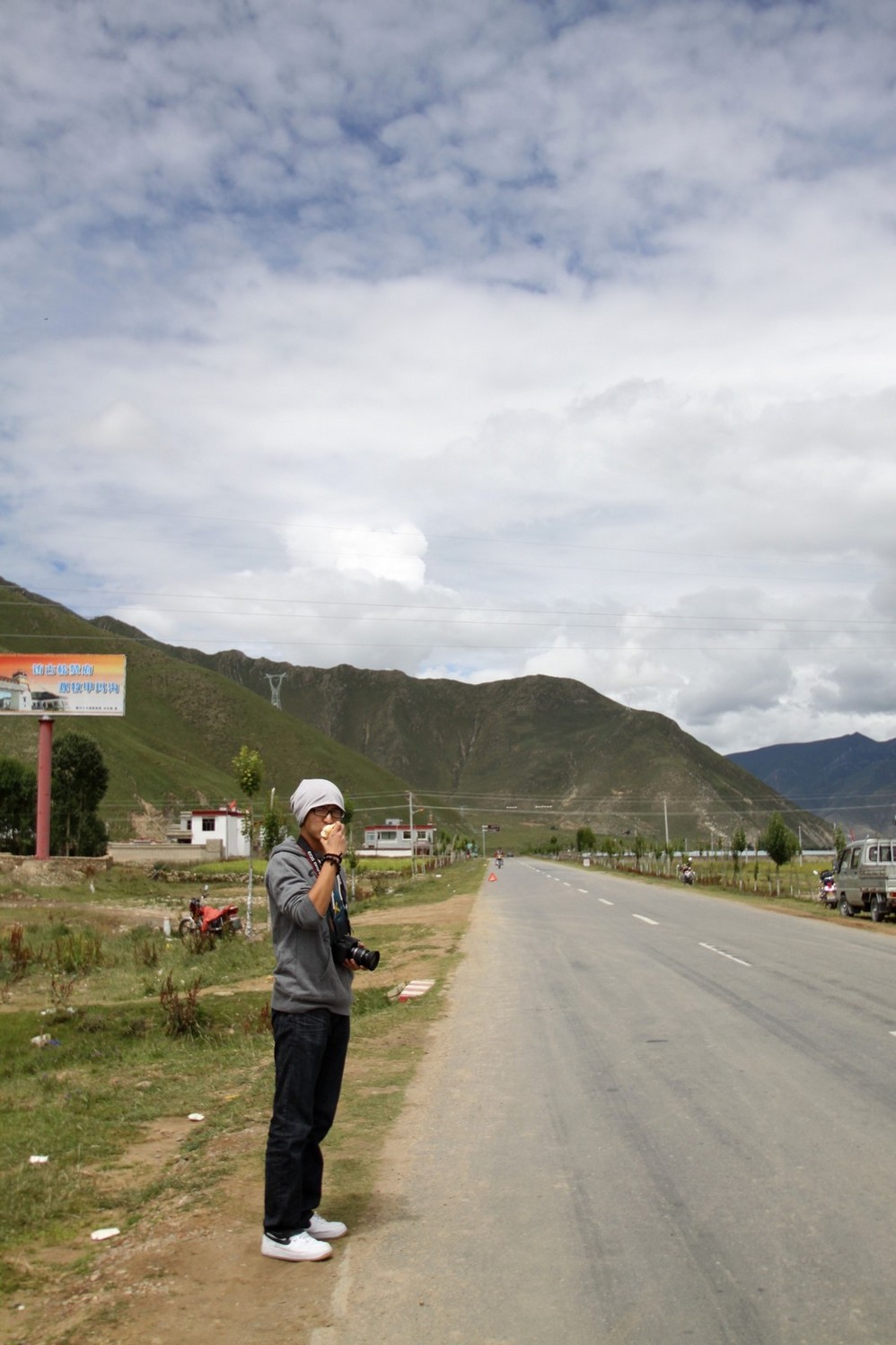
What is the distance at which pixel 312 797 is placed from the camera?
5.40 metres

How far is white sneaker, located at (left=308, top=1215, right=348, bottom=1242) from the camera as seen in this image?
518 cm

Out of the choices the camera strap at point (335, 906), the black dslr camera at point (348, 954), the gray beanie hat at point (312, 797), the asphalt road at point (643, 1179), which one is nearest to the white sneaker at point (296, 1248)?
the asphalt road at point (643, 1179)

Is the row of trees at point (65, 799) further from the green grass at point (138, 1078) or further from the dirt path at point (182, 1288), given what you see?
the dirt path at point (182, 1288)

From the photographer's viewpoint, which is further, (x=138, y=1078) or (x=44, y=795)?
(x=44, y=795)

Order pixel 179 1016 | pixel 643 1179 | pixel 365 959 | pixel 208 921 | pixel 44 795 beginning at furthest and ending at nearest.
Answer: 1. pixel 44 795
2. pixel 208 921
3. pixel 179 1016
4. pixel 643 1179
5. pixel 365 959

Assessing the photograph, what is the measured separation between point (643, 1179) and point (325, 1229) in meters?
1.85

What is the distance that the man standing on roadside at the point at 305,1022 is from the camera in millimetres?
4996

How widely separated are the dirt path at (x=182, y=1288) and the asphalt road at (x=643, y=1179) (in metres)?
0.19

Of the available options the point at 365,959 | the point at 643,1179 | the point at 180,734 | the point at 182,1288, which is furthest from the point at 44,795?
the point at 180,734

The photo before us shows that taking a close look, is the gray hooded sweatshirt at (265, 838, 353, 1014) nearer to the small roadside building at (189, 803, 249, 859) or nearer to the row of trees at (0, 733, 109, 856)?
the row of trees at (0, 733, 109, 856)

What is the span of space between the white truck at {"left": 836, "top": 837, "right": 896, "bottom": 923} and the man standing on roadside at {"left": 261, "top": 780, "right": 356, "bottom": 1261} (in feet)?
78.7

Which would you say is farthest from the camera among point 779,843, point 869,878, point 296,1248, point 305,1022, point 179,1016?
point 779,843

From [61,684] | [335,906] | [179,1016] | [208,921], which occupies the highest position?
[61,684]

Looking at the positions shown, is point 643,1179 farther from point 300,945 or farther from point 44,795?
point 44,795
